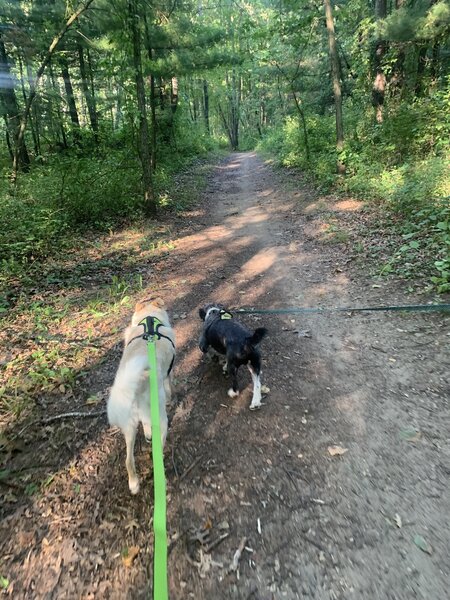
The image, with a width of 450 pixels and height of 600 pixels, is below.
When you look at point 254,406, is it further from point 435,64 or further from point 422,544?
point 435,64

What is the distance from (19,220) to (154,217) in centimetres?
426

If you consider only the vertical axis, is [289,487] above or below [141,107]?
below

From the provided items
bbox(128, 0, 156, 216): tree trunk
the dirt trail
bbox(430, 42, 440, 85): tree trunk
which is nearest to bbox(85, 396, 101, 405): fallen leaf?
the dirt trail

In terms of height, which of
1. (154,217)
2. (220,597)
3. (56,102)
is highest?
(56,102)

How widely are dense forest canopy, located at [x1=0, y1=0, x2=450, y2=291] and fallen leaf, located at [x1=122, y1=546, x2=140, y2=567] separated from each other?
5464mm

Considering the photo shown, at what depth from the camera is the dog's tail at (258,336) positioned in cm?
355

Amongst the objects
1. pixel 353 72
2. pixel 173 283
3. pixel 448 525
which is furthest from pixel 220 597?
pixel 353 72

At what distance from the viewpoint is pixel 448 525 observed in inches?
102

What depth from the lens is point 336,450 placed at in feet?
10.9

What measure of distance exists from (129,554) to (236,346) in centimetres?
198

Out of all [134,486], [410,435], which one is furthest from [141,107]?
[410,435]

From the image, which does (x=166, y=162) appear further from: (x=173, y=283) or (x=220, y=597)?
(x=220, y=597)

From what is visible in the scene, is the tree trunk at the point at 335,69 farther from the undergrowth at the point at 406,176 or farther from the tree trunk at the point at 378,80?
the tree trunk at the point at 378,80

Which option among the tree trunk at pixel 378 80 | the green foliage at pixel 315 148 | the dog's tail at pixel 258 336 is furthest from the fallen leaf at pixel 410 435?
the tree trunk at pixel 378 80
